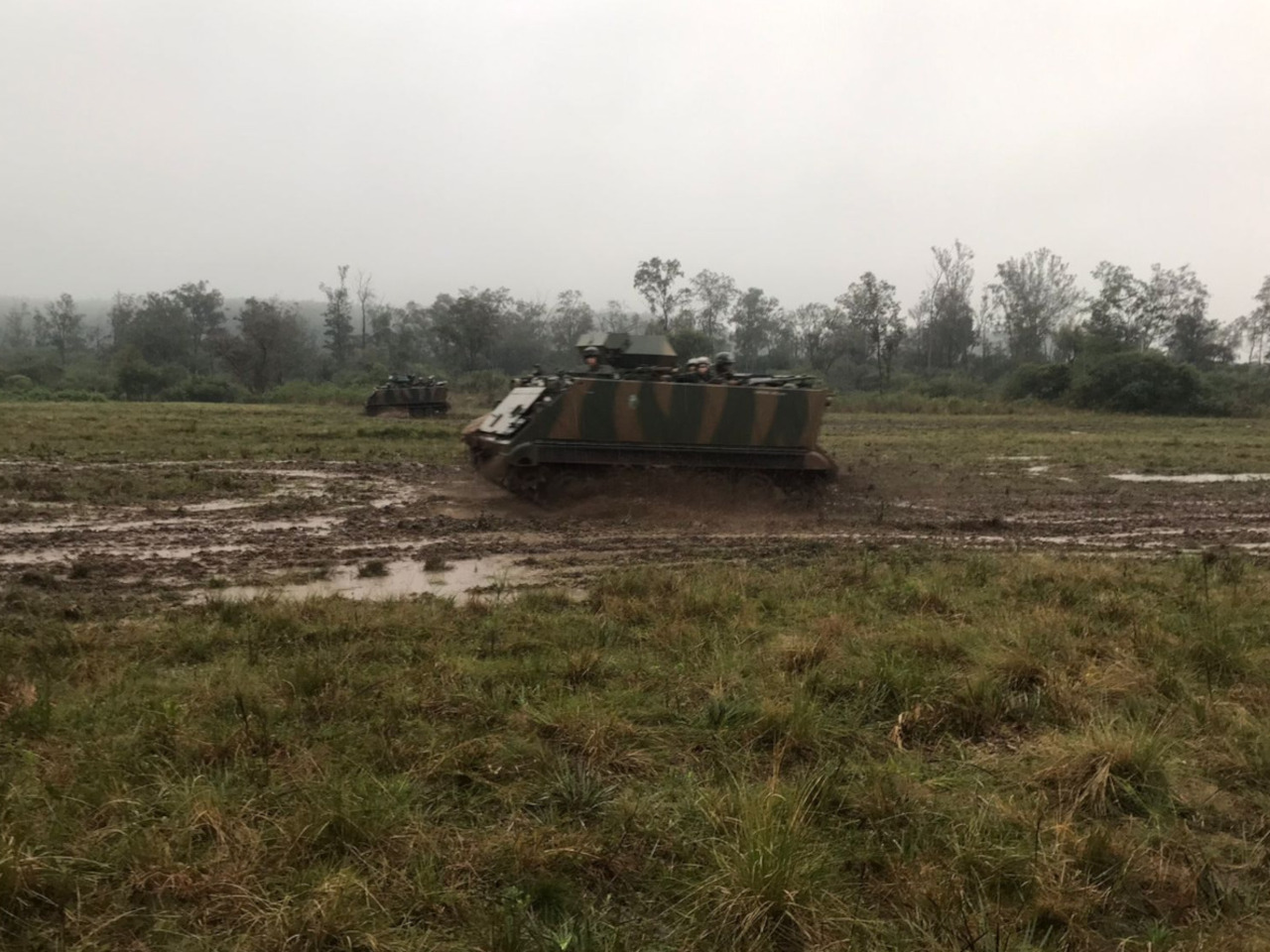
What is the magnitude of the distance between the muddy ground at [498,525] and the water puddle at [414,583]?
0.04 metres

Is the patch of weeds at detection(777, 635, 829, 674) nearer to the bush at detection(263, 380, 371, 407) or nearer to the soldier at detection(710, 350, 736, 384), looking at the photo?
the soldier at detection(710, 350, 736, 384)

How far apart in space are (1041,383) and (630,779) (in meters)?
48.0

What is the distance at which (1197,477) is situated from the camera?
56.7 feet

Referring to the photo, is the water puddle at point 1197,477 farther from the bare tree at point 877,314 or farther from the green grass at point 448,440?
the bare tree at point 877,314

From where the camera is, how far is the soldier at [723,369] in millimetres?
15164

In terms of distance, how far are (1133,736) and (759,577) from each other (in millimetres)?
4259

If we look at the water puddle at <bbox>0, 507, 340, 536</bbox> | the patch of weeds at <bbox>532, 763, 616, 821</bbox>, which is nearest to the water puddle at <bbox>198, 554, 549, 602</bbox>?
the water puddle at <bbox>0, 507, 340, 536</bbox>

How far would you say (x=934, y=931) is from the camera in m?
2.92

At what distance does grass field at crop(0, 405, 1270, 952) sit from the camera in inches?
118

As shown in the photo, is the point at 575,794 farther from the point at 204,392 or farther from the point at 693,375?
the point at 204,392

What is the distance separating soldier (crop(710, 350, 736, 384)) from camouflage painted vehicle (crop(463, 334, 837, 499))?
0.18m

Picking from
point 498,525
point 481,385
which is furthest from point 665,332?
point 498,525

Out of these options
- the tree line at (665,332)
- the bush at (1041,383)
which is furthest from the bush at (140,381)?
the bush at (1041,383)

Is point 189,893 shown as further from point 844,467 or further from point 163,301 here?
point 163,301
